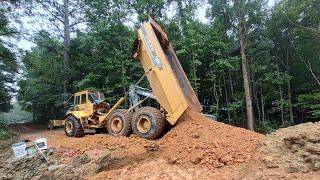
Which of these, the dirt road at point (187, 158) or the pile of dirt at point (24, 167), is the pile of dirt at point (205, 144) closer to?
the dirt road at point (187, 158)

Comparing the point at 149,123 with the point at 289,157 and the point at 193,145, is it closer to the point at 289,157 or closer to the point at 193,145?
the point at 193,145

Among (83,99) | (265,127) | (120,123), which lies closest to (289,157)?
(120,123)

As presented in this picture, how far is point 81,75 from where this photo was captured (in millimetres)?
21672

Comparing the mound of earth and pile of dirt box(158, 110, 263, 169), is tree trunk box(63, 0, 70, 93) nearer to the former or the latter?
pile of dirt box(158, 110, 263, 169)

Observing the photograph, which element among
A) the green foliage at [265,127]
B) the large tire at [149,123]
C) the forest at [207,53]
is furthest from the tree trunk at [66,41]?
the green foliage at [265,127]

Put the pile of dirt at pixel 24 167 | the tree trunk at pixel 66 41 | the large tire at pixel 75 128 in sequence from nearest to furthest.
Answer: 1. the pile of dirt at pixel 24 167
2. the large tire at pixel 75 128
3. the tree trunk at pixel 66 41

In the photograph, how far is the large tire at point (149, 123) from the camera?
9.02 m

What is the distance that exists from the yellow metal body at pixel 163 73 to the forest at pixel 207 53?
9.19 meters

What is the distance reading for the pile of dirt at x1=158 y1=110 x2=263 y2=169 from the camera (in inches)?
252

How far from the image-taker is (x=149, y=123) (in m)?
9.22

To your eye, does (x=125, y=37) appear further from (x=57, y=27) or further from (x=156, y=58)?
(x=156, y=58)

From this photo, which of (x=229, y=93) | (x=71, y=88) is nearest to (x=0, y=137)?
(x=71, y=88)

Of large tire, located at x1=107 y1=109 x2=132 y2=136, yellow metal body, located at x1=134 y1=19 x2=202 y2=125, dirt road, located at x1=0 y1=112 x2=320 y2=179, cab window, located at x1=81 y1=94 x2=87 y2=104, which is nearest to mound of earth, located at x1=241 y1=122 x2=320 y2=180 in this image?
dirt road, located at x1=0 y1=112 x2=320 y2=179

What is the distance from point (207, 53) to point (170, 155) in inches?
616
